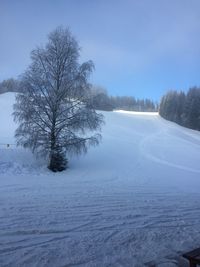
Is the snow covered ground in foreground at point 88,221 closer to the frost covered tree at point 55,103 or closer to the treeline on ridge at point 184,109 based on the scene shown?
the frost covered tree at point 55,103

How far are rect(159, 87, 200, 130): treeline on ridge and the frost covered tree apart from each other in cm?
5372

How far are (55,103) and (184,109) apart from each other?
61158 millimetres

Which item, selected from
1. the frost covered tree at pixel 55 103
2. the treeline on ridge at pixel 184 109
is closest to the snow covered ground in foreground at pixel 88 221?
the frost covered tree at pixel 55 103

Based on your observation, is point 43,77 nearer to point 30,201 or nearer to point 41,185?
point 41,185

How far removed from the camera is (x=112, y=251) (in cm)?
612

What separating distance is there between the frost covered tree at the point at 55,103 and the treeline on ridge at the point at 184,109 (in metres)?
53.7

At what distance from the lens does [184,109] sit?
7512 cm

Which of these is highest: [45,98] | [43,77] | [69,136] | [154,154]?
[43,77]

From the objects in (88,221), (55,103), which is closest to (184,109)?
(55,103)

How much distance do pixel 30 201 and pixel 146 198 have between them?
509 centimetres

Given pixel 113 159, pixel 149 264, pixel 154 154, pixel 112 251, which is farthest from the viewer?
pixel 154 154

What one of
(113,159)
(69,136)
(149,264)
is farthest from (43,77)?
(149,264)

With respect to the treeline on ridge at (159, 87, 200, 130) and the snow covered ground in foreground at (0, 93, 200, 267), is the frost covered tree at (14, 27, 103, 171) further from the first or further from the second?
the treeline on ridge at (159, 87, 200, 130)

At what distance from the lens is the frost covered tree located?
19.9 metres
